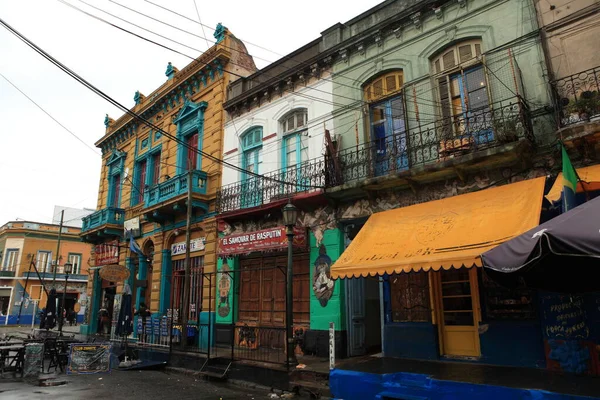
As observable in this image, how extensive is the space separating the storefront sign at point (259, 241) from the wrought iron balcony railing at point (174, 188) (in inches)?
105

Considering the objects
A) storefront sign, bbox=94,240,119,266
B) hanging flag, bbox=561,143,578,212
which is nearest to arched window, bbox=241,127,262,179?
storefront sign, bbox=94,240,119,266

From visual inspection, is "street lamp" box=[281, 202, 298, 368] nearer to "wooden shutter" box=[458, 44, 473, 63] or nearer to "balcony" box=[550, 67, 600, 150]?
"wooden shutter" box=[458, 44, 473, 63]

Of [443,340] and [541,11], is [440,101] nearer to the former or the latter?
[541,11]

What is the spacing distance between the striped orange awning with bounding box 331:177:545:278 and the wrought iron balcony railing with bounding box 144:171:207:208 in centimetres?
786

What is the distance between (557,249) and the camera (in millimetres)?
4512

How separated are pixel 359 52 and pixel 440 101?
3.19m

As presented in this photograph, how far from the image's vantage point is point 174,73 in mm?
19391

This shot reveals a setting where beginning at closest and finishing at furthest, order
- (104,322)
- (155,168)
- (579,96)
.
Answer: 1. (579,96)
2. (155,168)
3. (104,322)

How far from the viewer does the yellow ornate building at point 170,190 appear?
15328 mm

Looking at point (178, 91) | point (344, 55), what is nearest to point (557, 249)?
point (344, 55)

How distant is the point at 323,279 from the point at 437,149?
4583 mm

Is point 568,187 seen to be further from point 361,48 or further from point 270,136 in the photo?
point 270,136

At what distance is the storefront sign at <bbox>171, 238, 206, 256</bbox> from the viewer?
15.3 m

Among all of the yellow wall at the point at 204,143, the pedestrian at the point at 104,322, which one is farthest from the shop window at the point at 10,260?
the yellow wall at the point at 204,143
